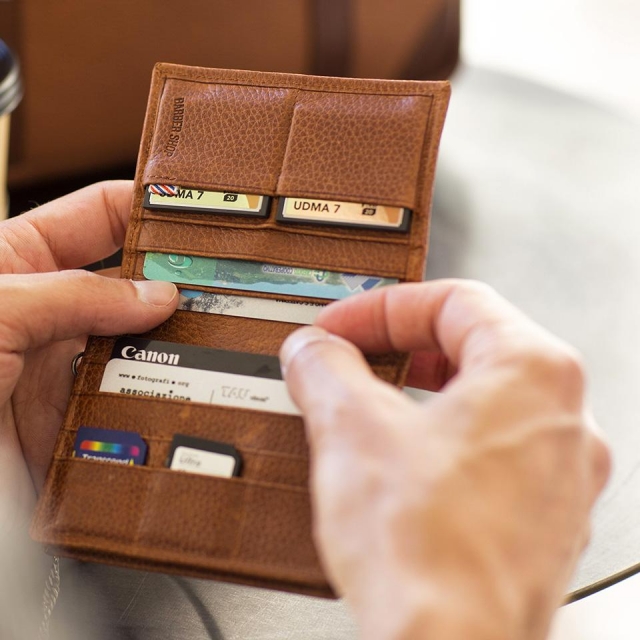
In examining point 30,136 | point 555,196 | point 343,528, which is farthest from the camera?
point 30,136

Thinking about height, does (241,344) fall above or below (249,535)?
above

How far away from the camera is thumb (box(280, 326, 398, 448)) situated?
21.8 inches

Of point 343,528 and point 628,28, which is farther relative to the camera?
point 628,28

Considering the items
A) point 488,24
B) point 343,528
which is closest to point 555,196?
point 343,528

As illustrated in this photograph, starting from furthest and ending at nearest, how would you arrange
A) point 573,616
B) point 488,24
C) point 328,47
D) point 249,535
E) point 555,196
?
point 488,24, point 328,47, point 555,196, point 573,616, point 249,535

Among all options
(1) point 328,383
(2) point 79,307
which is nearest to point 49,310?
(2) point 79,307

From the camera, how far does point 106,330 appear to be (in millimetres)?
796

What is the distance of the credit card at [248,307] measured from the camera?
77 centimetres

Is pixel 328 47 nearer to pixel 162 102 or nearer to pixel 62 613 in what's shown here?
pixel 162 102

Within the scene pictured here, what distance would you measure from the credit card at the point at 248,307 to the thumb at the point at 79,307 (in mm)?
21

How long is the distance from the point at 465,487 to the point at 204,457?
0.32 meters

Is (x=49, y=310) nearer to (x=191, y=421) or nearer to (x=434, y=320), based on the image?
(x=191, y=421)

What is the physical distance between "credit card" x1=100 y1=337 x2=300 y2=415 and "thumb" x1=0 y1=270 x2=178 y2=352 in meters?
0.03

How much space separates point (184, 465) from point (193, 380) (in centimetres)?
9
